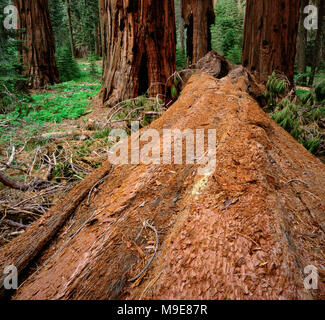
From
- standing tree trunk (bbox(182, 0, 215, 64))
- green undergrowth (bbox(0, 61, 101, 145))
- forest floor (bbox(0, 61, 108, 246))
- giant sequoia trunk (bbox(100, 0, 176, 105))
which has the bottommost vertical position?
forest floor (bbox(0, 61, 108, 246))

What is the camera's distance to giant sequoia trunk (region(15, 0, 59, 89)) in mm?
6657

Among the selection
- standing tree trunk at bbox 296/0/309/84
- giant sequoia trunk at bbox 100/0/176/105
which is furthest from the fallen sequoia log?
standing tree trunk at bbox 296/0/309/84

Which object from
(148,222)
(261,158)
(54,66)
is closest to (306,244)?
(261,158)

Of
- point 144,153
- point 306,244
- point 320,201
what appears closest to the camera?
point 306,244

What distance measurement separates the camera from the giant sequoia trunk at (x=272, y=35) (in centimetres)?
367

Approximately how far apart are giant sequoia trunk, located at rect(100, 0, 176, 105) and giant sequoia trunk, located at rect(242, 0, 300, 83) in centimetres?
158

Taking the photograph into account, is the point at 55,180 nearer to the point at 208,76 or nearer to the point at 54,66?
the point at 208,76

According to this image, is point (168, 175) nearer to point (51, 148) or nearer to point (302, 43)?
point (51, 148)

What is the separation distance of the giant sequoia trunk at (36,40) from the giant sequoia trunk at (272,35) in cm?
634

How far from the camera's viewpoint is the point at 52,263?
986 mm

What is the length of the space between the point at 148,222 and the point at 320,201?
94 centimetres

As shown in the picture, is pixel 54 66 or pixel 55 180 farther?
pixel 54 66

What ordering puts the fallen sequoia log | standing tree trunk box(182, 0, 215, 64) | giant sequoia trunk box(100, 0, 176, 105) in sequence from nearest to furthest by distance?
the fallen sequoia log < giant sequoia trunk box(100, 0, 176, 105) < standing tree trunk box(182, 0, 215, 64)

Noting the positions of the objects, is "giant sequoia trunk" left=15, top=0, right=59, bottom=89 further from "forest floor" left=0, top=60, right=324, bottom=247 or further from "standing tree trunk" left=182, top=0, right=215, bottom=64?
"standing tree trunk" left=182, top=0, right=215, bottom=64
